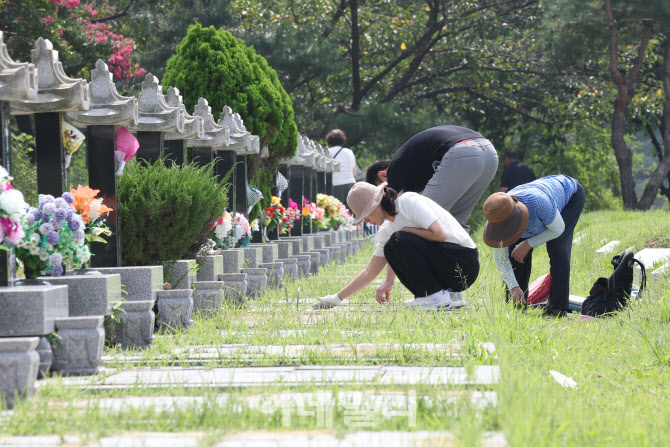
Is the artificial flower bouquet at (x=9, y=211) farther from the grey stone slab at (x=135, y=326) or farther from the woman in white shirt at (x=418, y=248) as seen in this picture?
the woman in white shirt at (x=418, y=248)

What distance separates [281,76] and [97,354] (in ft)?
59.2

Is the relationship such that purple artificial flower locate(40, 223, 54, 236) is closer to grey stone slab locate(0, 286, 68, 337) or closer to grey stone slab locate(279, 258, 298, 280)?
grey stone slab locate(0, 286, 68, 337)

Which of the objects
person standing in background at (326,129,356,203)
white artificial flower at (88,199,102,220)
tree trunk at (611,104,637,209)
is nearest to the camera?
white artificial flower at (88,199,102,220)

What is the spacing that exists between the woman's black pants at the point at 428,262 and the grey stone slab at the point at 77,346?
2795 millimetres

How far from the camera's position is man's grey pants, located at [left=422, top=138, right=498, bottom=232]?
24.3ft

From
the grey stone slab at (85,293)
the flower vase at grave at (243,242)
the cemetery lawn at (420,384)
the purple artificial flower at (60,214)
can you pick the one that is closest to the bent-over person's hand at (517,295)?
the cemetery lawn at (420,384)

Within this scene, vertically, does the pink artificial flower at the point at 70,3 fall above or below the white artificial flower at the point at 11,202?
above

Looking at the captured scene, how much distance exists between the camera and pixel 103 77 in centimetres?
645

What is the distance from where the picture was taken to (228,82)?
1034 cm

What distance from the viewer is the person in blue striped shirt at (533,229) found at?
6.92 metres

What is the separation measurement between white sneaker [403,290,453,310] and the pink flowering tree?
11750 mm

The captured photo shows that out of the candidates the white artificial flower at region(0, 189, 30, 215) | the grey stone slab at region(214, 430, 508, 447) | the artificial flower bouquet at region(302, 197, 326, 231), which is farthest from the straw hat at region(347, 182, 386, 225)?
the artificial flower bouquet at region(302, 197, 326, 231)

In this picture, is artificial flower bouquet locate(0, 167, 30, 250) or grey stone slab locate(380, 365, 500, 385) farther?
artificial flower bouquet locate(0, 167, 30, 250)

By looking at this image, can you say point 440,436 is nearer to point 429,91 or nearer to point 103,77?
point 103,77
